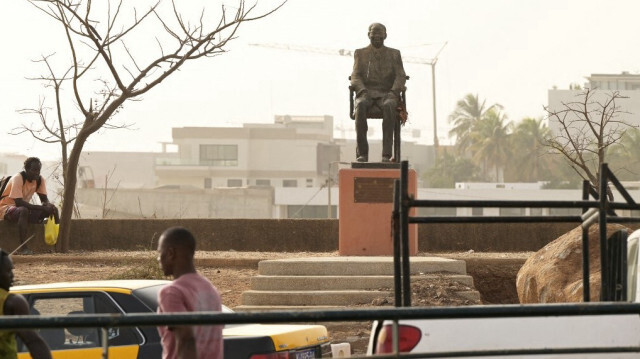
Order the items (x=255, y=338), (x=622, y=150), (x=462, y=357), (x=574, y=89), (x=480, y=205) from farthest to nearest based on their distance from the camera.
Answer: (x=574, y=89)
(x=622, y=150)
(x=255, y=338)
(x=480, y=205)
(x=462, y=357)

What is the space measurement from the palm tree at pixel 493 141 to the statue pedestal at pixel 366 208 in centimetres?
11119

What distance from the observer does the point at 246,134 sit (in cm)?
12538

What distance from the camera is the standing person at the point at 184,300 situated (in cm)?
605

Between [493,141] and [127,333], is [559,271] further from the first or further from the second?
[493,141]

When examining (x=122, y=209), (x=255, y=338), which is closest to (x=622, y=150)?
(x=122, y=209)

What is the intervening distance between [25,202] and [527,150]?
111 m

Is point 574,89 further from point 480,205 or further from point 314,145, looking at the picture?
point 480,205

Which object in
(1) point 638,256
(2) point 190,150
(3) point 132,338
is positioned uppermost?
(2) point 190,150

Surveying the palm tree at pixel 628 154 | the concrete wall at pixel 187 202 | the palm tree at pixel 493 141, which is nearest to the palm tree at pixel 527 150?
the palm tree at pixel 493 141

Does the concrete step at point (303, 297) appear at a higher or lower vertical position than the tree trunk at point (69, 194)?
lower

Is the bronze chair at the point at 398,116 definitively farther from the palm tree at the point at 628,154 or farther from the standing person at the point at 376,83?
the palm tree at the point at 628,154

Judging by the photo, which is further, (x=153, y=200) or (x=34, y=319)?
(x=153, y=200)

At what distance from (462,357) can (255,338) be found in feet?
9.33

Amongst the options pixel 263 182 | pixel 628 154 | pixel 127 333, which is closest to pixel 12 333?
pixel 127 333
